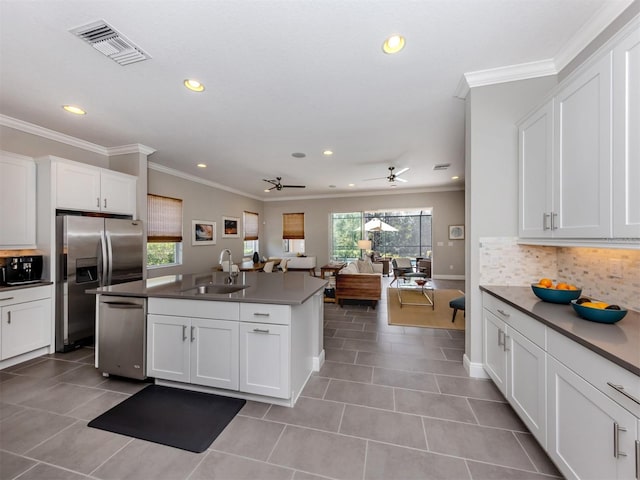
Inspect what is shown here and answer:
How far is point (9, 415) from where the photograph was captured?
199 centimetres

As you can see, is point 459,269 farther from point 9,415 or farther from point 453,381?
point 9,415

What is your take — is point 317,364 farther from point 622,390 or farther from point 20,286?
point 20,286

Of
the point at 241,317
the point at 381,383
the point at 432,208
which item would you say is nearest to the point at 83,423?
the point at 241,317

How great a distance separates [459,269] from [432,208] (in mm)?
2109

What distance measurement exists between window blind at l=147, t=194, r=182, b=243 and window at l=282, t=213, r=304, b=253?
416cm

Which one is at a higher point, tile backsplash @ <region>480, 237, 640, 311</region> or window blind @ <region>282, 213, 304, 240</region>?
window blind @ <region>282, 213, 304, 240</region>

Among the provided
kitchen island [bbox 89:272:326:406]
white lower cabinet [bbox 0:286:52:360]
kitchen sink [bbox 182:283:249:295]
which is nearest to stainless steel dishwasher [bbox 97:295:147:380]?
kitchen island [bbox 89:272:326:406]

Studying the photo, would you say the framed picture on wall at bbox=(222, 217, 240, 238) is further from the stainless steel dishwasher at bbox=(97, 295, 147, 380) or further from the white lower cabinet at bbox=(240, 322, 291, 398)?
the white lower cabinet at bbox=(240, 322, 291, 398)

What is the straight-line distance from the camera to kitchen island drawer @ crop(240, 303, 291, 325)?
2027 millimetres

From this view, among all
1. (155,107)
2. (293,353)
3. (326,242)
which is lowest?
(293,353)

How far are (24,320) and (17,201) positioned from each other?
139 cm

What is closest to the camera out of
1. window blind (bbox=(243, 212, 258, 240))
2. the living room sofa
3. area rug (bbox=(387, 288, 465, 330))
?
area rug (bbox=(387, 288, 465, 330))

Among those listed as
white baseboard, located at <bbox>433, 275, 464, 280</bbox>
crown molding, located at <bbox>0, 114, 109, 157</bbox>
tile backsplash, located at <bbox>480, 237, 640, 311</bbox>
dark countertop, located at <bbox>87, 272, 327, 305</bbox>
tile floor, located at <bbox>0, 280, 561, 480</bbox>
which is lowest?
tile floor, located at <bbox>0, 280, 561, 480</bbox>

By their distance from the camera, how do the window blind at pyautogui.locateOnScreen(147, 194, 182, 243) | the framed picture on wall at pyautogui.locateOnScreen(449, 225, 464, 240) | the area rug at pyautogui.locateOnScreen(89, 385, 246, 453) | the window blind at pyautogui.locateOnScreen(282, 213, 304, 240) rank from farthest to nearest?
the window blind at pyautogui.locateOnScreen(282, 213, 304, 240) < the framed picture on wall at pyautogui.locateOnScreen(449, 225, 464, 240) < the window blind at pyautogui.locateOnScreen(147, 194, 182, 243) < the area rug at pyautogui.locateOnScreen(89, 385, 246, 453)
